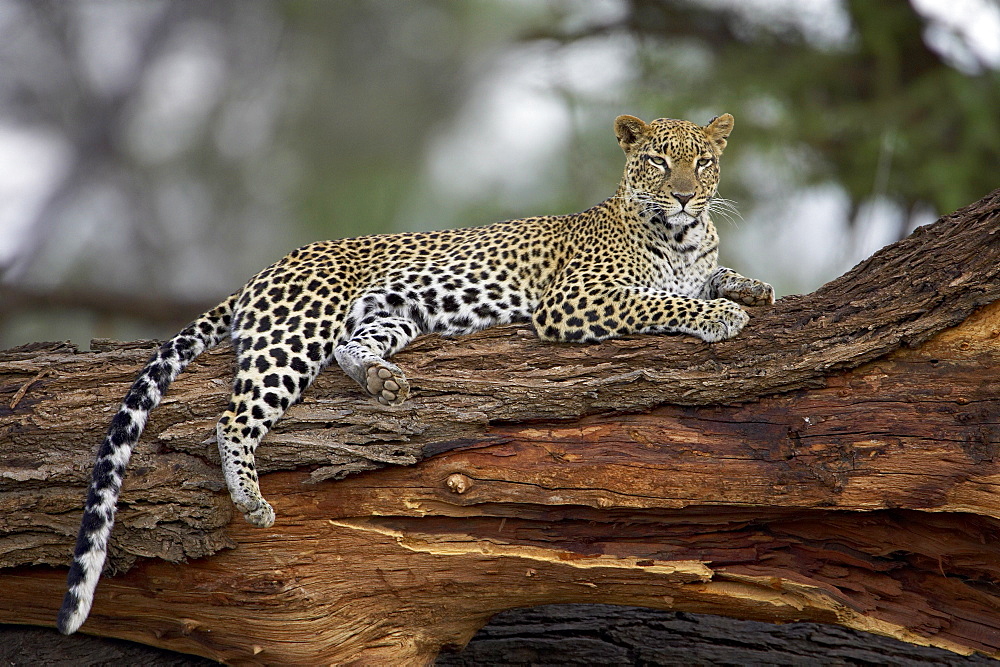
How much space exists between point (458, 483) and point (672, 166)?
9.28 feet

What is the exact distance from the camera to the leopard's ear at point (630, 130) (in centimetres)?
653

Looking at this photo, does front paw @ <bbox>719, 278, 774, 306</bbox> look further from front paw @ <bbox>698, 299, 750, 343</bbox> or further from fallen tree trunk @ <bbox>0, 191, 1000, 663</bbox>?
front paw @ <bbox>698, 299, 750, 343</bbox>

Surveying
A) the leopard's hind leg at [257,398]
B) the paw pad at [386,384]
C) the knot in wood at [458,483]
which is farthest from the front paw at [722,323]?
the leopard's hind leg at [257,398]

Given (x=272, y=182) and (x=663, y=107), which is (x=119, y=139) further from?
(x=663, y=107)

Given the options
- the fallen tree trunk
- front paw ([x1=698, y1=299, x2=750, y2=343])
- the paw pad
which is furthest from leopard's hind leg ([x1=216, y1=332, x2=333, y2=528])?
front paw ([x1=698, y1=299, x2=750, y2=343])

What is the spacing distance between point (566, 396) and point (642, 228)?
197cm

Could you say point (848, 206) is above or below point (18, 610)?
above

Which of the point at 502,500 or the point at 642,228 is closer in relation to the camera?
the point at 502,500

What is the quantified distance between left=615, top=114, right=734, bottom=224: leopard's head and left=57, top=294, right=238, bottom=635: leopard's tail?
3240mm

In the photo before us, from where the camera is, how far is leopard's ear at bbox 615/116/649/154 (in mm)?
6531

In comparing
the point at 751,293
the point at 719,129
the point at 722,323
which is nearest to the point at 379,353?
the point at 722,323

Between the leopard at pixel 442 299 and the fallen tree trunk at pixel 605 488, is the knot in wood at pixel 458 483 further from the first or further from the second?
the leopard at pixel 442 299

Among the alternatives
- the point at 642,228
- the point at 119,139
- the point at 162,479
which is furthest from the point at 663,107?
the point at 162,479

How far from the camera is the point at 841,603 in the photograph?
4738 millimetres
